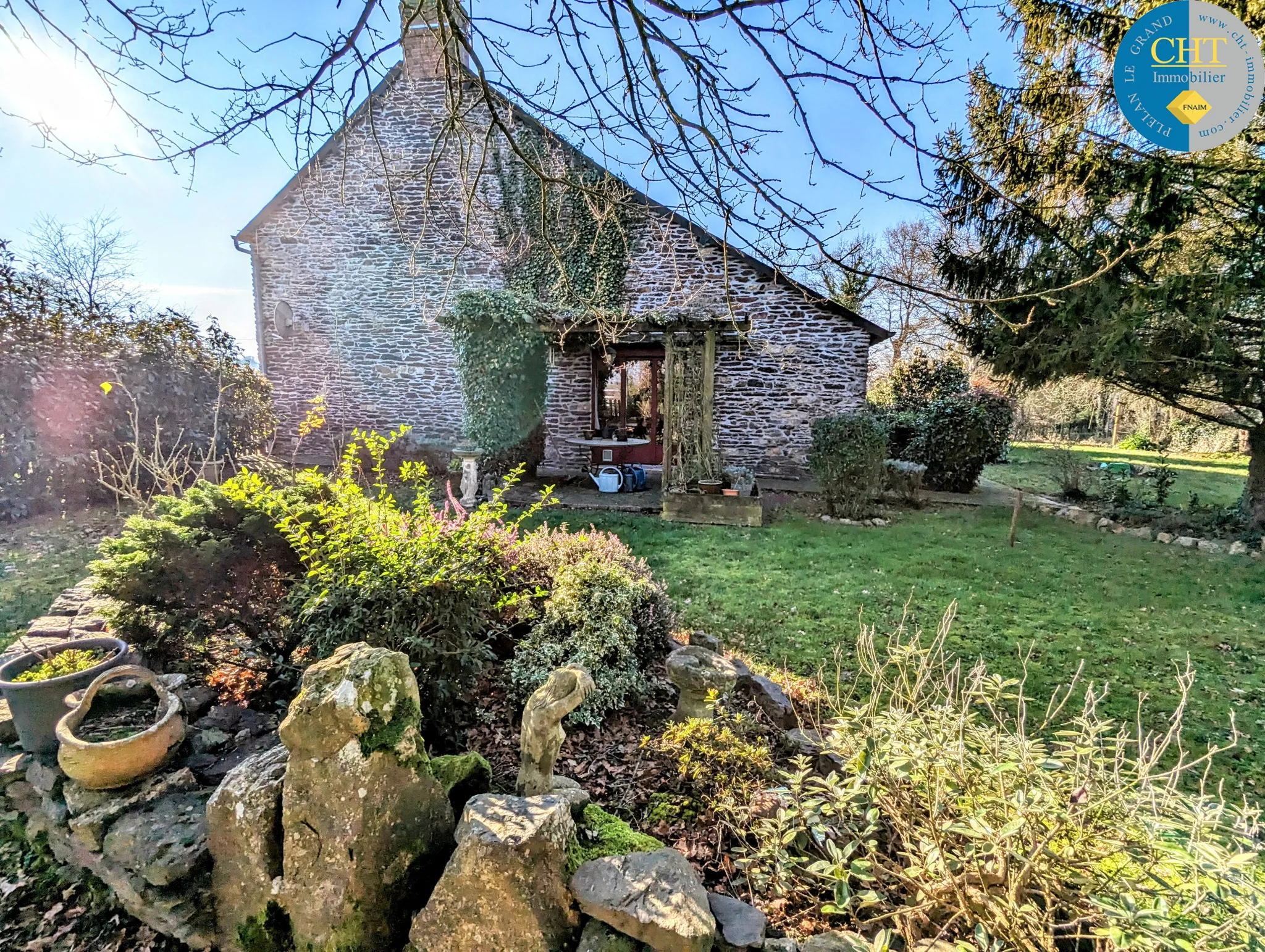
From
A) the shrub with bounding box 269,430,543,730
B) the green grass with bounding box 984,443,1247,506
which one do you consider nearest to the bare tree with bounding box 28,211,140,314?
the shrub with bounding box 269,430,543,730

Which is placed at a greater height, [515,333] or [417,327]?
[417,327]

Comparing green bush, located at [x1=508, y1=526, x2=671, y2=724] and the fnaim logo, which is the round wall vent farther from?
the fnaim logo

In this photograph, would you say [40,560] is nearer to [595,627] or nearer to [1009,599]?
[595,627]

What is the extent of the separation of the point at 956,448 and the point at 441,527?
10301 millimetres

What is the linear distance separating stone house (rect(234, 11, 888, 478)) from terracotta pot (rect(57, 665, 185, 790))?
8.56 meters

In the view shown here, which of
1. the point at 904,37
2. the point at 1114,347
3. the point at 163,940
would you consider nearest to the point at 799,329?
the point at 1114,347

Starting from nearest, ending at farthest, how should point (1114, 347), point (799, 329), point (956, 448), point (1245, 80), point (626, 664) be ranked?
point (626, 664) → point (1245, 80) → point (1114, 347) → point (956, 448) → point (799, 329)

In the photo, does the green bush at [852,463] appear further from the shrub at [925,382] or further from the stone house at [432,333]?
the shrub at [925,382]

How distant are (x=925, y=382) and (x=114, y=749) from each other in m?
16.7

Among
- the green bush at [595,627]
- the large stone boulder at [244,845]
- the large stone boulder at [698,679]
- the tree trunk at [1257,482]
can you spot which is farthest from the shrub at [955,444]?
the large stone boulder at [244,845]

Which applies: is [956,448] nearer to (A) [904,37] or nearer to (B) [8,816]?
(A) [904,37]

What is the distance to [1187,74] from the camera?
493 cm

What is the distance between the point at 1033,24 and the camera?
3.84m

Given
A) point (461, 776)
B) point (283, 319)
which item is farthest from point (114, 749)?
point (283, 319)
